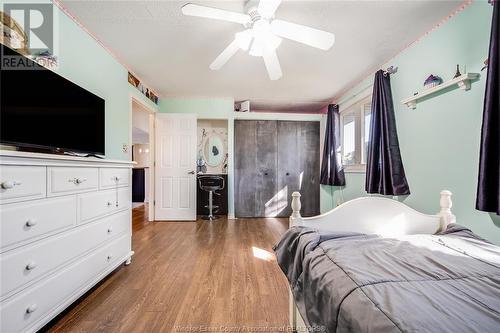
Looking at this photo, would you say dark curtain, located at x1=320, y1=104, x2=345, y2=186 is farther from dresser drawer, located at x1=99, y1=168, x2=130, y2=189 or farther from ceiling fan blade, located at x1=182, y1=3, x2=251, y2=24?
dresser drawer, located at x1=99, y1=168, x2=130, y2=189

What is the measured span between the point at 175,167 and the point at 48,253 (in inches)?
113

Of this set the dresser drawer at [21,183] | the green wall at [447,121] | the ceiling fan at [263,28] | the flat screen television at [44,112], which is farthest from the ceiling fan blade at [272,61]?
the dresser drawer at [21,183]

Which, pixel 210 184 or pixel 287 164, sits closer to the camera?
pixel 210 184

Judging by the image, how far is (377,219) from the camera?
1.34 metres

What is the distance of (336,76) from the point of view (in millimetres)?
3090

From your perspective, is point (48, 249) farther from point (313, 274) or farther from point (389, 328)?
point (389, 328)

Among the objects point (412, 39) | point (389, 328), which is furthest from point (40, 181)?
point (412, 39)

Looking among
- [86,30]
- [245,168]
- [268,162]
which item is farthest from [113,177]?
[268,162]

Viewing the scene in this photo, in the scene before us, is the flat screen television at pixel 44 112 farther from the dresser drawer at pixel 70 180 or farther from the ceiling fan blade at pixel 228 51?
the ceiling fan blade at pixel 228 51

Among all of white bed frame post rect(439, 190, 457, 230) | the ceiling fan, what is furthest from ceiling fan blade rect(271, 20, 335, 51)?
white bed frame post rect(439, 190, 457, 230)

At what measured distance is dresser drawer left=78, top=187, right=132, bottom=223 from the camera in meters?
1.54

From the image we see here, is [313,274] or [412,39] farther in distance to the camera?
[412,39]

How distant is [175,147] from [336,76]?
9.90ft

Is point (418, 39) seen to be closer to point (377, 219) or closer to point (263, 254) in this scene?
point (377, 219)
